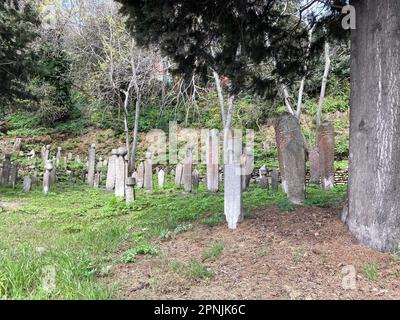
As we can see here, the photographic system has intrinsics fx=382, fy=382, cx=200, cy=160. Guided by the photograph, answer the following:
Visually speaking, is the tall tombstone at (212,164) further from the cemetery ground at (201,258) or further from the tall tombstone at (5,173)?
the tall tombstone at (5,173)

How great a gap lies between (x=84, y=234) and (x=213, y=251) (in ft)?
7.69

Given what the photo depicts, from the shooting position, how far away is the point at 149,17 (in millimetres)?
5078

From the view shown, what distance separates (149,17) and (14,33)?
319 inches

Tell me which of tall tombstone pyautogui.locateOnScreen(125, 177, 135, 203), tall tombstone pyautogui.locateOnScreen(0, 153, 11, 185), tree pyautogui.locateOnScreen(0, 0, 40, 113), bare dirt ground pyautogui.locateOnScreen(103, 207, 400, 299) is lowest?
bare dirt ground pyautogui.locateOnScreen(103, 207, 400, 299)

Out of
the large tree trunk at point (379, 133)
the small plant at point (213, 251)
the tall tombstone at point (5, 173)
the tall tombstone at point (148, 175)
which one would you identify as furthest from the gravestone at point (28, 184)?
the large tree trunk at point (379, 133)

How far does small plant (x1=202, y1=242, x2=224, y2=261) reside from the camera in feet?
13.8

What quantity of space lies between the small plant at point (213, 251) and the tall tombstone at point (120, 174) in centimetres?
558

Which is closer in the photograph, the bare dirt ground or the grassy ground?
the bare dirt ground

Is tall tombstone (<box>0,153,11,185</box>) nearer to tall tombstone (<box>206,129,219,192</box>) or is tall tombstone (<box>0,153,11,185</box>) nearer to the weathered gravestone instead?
the weathered gravestone

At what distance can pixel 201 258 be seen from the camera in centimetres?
423

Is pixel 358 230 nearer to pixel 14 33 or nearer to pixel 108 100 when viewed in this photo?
pixel 14 33

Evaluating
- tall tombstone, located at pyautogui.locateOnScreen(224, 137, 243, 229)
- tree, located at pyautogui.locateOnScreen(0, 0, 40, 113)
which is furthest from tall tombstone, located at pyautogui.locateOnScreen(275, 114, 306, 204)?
tree, located at pyautogui.locateOnScreen(0, 0, 40, 113)

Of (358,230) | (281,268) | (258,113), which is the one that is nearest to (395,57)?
(358,230)

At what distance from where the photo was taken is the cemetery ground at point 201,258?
11.1ft
